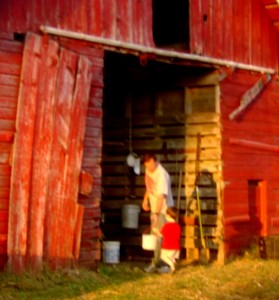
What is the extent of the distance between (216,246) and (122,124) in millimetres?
3428

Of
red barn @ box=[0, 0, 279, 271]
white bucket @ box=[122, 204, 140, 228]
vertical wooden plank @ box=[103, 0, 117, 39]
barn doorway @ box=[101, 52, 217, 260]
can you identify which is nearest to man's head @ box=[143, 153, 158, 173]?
red barn @ box=[0, 0, 279, 271]

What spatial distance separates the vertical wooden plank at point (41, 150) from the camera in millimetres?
11906

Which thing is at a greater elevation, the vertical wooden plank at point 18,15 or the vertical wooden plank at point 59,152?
the vertical wooden plank at point 18,15

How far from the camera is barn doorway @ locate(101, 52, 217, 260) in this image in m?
16.2

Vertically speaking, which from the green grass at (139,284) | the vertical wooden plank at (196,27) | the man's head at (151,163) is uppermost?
the vertical wooden plank at (196,27)

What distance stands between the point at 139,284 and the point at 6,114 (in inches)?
132

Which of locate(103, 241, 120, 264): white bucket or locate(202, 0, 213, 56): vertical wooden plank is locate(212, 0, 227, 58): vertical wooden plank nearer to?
locate(202, 0, 213, 56): vertical wooden plank

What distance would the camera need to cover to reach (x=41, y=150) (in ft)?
39.6

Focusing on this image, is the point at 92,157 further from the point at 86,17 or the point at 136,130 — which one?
the point at 136,130

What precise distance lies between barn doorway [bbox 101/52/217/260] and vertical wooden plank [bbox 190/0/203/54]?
0.78m

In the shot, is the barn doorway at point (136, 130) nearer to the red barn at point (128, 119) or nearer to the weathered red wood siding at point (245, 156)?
the red barn at point (128, 119)

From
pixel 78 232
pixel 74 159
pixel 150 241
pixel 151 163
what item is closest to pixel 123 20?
pixel 151 163

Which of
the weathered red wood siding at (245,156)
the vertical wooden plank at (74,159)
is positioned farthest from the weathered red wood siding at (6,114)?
the weathered red wood siding at (245,156)

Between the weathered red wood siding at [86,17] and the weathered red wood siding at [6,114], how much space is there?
1.24 ft
